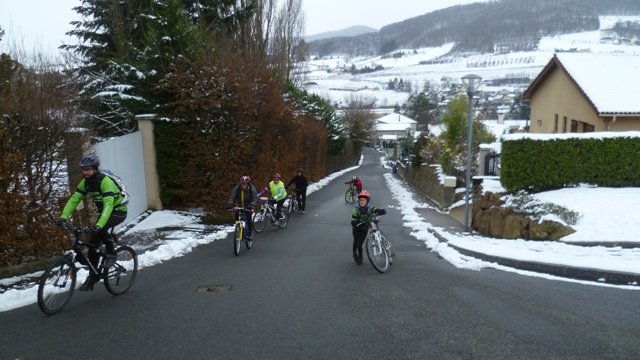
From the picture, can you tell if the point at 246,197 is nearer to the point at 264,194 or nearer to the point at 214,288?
the point at 264,194

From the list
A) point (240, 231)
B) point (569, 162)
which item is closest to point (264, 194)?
point (240, 231)

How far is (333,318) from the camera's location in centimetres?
585

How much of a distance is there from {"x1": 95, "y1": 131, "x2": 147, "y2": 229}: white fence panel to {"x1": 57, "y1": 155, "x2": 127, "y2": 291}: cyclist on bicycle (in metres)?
4.68

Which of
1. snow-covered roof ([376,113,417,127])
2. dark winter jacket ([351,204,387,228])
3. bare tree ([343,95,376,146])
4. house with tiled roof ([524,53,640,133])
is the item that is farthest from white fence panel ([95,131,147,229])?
snow-covered roof ([376,113,417,127])

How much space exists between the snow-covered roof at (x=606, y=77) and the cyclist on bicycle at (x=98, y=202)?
17.9m

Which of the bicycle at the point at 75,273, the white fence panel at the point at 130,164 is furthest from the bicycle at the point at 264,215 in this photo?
the bicycle at the point at 75,273

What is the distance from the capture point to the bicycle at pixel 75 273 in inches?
228

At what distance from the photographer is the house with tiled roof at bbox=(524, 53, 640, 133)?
18.4m

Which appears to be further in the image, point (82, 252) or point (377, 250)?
point (377, 250)

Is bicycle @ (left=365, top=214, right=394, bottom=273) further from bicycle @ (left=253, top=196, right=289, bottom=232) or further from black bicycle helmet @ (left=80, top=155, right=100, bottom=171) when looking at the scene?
bicycle @ (left=253, top=196, right=289, bottom=232)

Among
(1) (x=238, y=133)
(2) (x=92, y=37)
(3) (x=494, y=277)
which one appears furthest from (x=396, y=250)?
(2) (x=92, y=37)

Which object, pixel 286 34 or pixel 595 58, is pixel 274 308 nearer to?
pixel 595 58

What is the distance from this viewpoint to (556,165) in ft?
39.8

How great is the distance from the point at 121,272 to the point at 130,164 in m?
6.64
